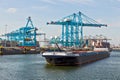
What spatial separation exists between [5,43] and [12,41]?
621 centimetres

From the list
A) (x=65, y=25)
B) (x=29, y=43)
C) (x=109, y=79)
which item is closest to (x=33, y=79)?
(x=109, y=79)

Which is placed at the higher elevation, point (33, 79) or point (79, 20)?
point (79, 20)

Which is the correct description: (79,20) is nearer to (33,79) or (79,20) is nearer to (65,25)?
(65,25)

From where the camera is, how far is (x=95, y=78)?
36.7 meters

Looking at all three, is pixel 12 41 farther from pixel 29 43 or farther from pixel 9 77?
pixel 9 77

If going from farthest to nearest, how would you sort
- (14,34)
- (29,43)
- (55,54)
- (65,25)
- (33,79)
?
1. (14,34)
2. (29,43)
3. (65,25)
4. (55,54)
5. (33,79)

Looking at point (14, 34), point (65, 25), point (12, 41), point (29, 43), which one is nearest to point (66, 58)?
point (65, 25)

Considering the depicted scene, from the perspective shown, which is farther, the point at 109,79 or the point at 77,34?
the point at 77,34

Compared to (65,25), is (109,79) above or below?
below

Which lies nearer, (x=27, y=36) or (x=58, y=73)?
(x=58, y=73)

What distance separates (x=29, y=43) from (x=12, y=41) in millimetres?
28316

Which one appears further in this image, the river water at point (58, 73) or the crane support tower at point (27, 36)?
the crane support tower at point (27, 36)

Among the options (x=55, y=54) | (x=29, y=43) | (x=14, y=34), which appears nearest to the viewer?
(x=55, y=54)

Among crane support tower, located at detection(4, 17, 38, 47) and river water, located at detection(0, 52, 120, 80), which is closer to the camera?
river water, located at detection(0, 52, 120, 80)
